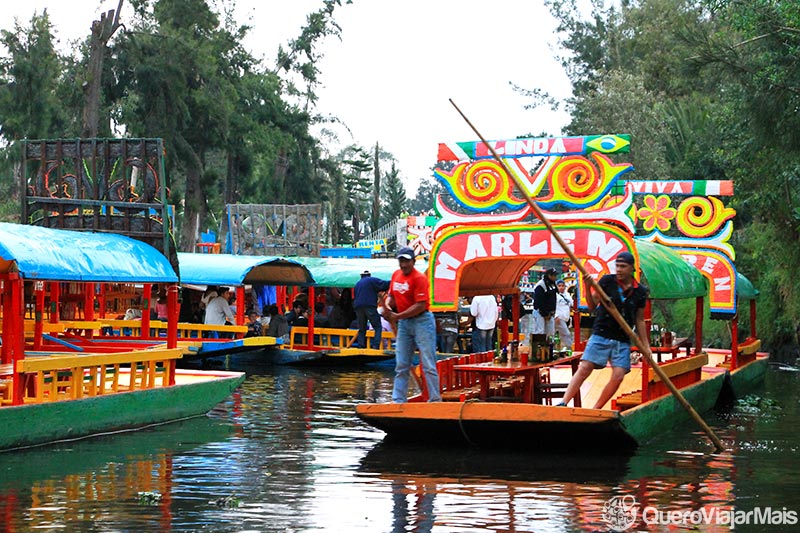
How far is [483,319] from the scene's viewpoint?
908 inches

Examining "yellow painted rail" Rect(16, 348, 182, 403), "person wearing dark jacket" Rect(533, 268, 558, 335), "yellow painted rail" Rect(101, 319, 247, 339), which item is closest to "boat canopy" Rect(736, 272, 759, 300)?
"person wearing dark jacket" Rect(533, 268, 558, 335)

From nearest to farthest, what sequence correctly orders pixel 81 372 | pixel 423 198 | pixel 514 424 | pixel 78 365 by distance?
pixel 514 424, pixel 78 365, pixel 81 372, pixel 423 198

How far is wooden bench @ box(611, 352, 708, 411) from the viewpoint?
1334 centimetres

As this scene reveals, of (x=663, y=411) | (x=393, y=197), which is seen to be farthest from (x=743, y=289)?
(x=393, y=197)

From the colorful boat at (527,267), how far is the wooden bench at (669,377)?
0.07 feet

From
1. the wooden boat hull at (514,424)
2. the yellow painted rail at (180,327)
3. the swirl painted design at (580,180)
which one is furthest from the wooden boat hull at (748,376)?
the yellow painted rail at (180,327)

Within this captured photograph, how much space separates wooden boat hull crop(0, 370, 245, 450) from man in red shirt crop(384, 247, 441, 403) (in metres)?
3.05

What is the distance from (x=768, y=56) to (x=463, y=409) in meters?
10.8

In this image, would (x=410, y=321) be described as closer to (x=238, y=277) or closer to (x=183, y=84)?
(x=238, y=277)

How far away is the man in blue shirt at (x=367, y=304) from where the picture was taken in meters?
23.8

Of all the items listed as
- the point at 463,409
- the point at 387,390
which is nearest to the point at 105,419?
the point at 463,409

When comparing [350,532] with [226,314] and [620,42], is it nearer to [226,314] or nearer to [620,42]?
[226,314]

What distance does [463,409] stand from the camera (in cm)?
1198

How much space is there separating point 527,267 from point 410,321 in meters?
4.50
